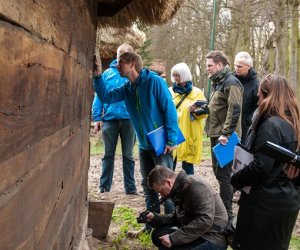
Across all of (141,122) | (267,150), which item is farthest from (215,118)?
(267,150)

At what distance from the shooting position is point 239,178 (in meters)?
3.16

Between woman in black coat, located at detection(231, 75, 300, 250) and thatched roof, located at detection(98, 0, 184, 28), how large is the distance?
1.12 metres

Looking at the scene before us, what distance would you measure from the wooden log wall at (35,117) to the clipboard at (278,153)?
122 cm

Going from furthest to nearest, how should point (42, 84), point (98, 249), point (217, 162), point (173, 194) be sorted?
point (217, 162)
point (98, 249)
point (173, 194)
point (42, 84)

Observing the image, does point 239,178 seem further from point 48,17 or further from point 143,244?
point 48,17

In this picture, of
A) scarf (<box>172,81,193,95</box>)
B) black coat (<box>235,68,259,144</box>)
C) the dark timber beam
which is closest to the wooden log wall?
the dark timber beam

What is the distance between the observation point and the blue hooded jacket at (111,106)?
5328 millimetres

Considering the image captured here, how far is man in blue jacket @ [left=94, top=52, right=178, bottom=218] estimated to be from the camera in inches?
161

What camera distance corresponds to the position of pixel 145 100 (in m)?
4.18

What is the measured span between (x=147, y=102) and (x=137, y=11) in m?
0.82

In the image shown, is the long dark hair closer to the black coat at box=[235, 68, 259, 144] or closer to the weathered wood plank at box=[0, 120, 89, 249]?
the weathered wood plank at box=[0, 120, 89, 249]

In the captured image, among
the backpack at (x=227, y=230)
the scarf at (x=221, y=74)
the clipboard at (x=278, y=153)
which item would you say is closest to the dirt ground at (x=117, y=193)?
the backpack at (x=227, y=230)

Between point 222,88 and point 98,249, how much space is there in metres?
2.14

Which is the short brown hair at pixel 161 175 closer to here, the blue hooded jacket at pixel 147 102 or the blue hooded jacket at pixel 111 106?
the blue hooded jacket at pixel 147 102
